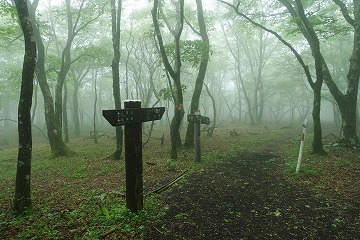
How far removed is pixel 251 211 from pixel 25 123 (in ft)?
17.6

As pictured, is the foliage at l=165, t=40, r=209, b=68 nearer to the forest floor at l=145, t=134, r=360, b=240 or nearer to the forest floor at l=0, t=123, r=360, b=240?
the forest floor at l=0, t=123, r=360, b=240

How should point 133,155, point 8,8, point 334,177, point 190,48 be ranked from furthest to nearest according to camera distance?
point 190,48 → point 8,8 → point 334,177 → point 133,155

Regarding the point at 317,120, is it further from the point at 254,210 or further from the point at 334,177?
the point at 254,210

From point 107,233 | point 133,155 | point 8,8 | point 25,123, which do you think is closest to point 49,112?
point 8,8

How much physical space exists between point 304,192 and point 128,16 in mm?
21213

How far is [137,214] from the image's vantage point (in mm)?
4887

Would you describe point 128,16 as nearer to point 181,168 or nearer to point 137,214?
point 181,168

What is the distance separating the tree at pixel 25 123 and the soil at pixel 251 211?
124 inches

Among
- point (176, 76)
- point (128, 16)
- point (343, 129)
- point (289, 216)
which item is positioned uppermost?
point (128, 16)

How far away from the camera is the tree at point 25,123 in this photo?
17.0ft

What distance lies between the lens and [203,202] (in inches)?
222

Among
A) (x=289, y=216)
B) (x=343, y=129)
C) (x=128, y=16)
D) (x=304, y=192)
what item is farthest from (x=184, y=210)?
(x=128, y=16)

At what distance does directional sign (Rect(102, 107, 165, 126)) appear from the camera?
13.8 feet

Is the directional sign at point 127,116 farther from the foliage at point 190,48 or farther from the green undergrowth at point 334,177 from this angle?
the foliage at point 190,48
